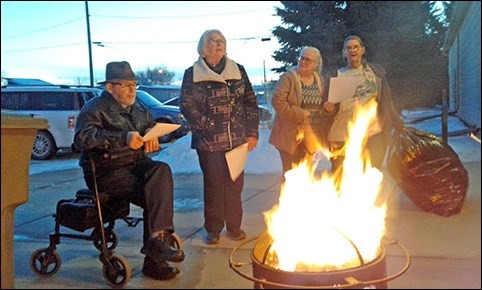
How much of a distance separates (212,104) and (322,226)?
5.70 feet

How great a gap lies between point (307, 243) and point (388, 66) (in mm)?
1374

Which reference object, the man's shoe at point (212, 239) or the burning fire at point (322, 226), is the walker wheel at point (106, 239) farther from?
the burning fire at point (322, 226)

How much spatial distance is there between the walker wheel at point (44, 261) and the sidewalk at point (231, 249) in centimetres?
4

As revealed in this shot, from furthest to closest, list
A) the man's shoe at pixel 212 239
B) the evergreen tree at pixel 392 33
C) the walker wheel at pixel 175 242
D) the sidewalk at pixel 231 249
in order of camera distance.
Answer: the man's shoe at pixel 212 239
the walker wheel at pixel 175 242
the sidewalk at pixel 231 249
the evergreen tree at pixel 392 33

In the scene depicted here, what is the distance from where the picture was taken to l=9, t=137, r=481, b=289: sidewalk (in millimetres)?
3533

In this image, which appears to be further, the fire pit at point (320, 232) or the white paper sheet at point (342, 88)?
the white paper sheet at point (342, 88)

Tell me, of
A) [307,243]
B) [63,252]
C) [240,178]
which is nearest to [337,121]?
[240,178]

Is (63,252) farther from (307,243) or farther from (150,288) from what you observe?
(307,243)

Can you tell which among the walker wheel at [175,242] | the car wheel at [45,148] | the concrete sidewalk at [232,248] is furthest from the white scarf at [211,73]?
the car wheel at [45,148]

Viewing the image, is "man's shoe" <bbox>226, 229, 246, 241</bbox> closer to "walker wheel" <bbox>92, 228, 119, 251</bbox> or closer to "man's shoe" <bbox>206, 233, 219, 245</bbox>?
"man's shoe" <bbox>206, 233, 219, 245</bbox>

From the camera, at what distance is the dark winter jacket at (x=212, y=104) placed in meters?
4.27

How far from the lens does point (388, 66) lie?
3.61 metres

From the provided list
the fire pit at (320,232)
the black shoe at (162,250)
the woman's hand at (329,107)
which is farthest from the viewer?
the woman's hand at (329,107)

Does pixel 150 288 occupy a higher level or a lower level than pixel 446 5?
lower
